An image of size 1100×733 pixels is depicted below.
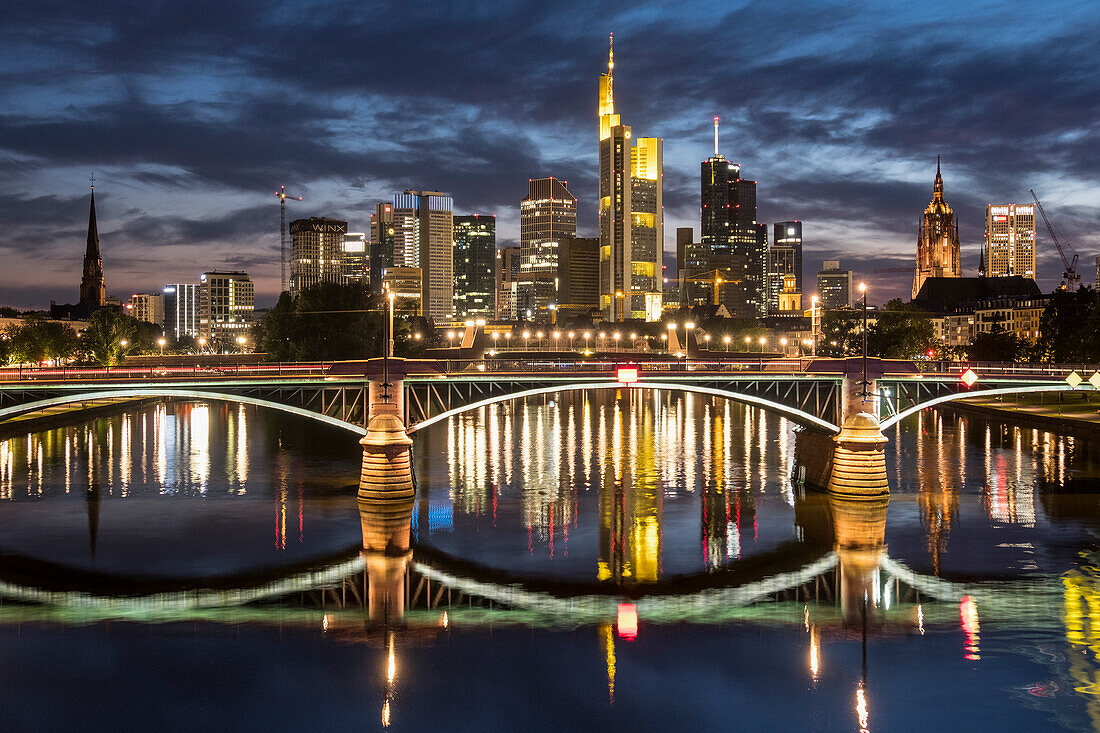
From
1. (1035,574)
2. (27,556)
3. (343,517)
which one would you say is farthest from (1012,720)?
(27,556)

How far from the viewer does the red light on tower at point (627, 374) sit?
65812 millimetres

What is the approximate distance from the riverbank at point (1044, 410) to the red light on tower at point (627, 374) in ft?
172

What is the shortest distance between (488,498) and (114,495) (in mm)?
26451

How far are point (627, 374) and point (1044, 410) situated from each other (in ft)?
221

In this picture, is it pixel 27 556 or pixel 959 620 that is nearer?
pixel 959 620

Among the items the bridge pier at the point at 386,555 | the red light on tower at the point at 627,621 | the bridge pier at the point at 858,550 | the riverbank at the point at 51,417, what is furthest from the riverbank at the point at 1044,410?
the riverbank at the point at 51,417

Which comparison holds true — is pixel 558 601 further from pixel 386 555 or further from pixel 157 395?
pixel 157 395

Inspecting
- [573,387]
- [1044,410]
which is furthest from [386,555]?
[1044,410]

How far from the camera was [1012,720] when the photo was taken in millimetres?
31375

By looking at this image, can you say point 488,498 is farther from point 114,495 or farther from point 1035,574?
point 1035,574

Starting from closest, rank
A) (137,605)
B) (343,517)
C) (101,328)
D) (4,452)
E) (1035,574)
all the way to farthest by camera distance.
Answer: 1. (137,605)
2. (1035,574)
3. (343,517)
4. (4,452)
5. (101,328)

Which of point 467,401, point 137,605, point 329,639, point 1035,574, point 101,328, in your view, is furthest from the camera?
point 101,328

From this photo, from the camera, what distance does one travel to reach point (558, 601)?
43.8m

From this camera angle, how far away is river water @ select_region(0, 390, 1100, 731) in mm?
33094
